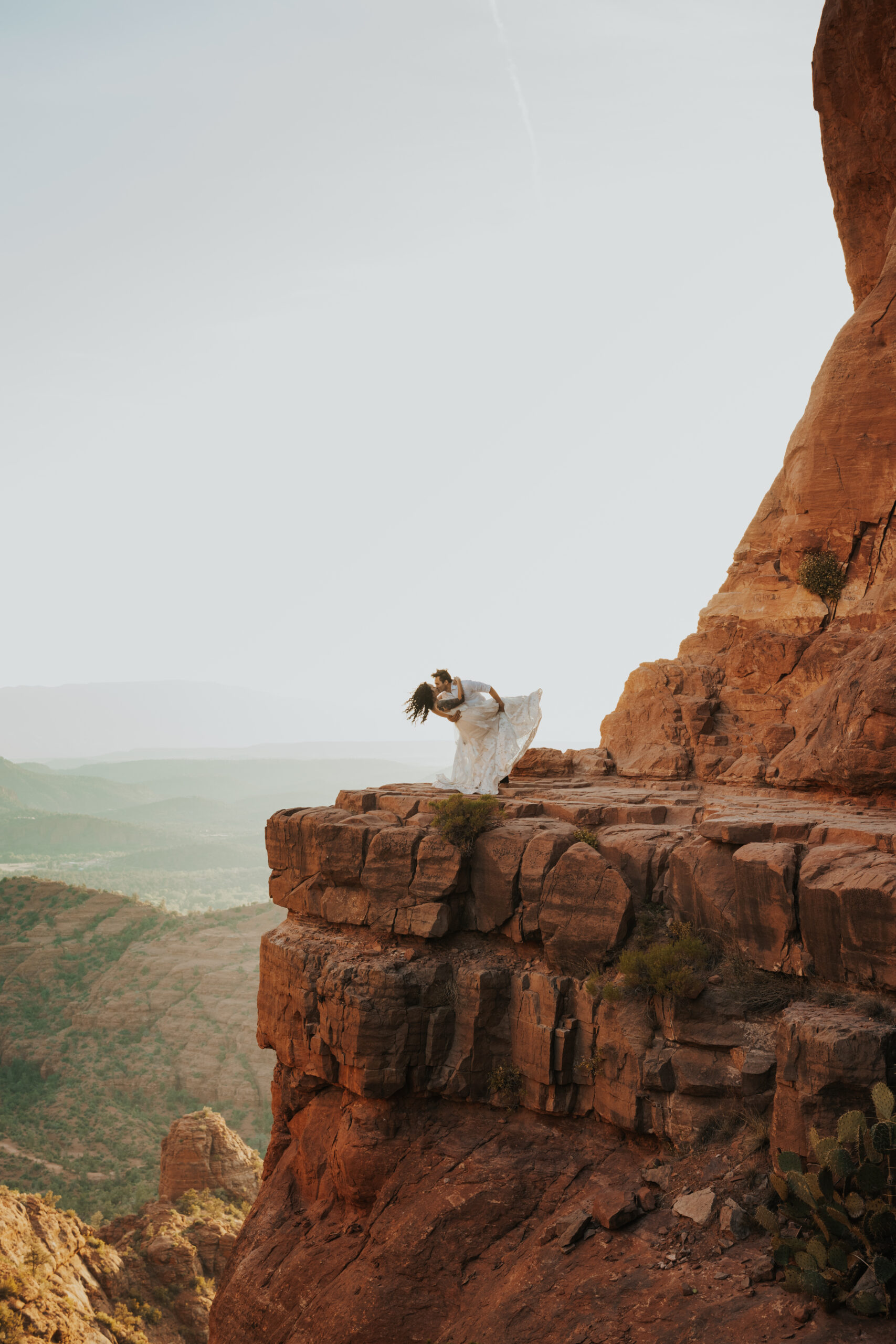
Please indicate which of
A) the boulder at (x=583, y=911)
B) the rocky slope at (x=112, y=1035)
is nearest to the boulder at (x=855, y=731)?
the boulder at (x=583, y=911)

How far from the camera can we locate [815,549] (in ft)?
56.5

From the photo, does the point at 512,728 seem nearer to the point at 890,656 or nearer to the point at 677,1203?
the point at 890,656

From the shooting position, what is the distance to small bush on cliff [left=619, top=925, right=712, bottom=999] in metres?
10.6

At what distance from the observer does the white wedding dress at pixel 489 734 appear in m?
16.6

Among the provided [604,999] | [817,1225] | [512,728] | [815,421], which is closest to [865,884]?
[817,1225]

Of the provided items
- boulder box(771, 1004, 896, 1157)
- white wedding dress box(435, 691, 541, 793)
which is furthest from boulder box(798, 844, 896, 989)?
white wedding dress box(435, 691, 541, 793)

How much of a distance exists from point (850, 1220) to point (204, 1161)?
91.1 ft

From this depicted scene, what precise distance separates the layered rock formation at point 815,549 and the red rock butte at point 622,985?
0.18 feet

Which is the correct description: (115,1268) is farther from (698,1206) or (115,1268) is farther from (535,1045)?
(698,1206)

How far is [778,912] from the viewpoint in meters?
10.1

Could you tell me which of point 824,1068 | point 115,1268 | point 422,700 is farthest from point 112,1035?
point 824,1068

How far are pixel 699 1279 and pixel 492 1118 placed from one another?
4.46 meters

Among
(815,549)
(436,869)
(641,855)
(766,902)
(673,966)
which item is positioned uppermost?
(815,549)

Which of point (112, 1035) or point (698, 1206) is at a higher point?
point (698, 1206)
